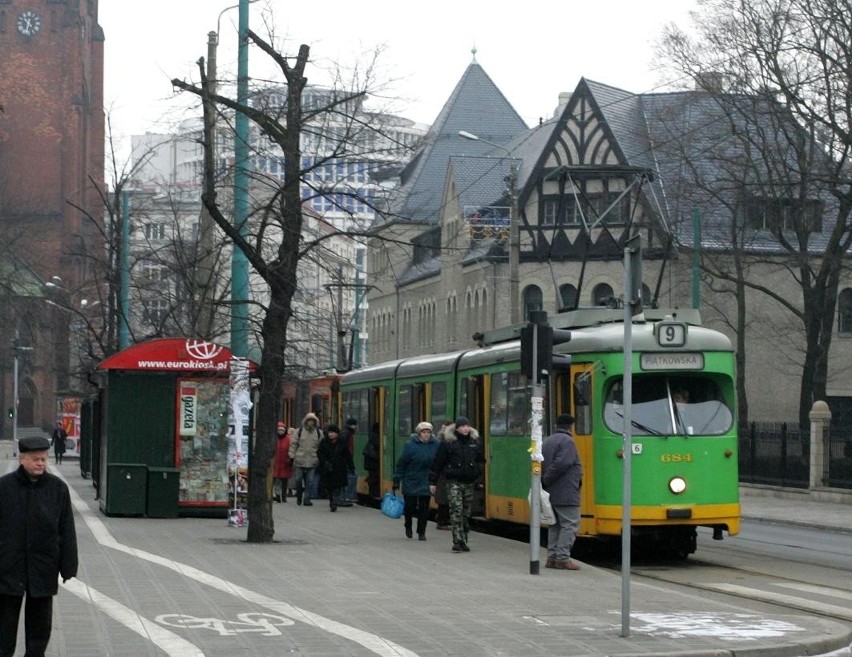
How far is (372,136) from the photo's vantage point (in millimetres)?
20844

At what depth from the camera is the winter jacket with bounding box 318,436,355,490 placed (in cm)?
2958

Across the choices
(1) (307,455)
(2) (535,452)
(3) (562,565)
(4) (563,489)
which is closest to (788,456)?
(1) (307,455)

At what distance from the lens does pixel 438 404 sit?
27547mm

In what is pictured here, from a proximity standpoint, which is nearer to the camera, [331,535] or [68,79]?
[331,535]

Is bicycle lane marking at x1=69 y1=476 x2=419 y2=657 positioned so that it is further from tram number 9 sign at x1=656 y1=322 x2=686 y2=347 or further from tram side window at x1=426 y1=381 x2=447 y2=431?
tram side window at x1=426 y1=381 x2=447 y2=431

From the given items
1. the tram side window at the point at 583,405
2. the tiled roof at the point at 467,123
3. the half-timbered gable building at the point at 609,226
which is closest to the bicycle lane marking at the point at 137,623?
the tram side window at the point at 583,405

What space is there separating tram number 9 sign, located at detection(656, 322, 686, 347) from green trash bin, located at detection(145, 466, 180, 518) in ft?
31.3

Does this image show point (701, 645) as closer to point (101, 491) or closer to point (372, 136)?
point (372, 136)

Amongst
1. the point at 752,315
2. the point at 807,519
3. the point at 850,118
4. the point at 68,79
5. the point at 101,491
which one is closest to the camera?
the point at 101,491

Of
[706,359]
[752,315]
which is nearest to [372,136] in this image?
[706,359]

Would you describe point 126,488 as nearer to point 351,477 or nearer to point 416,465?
point 416,465

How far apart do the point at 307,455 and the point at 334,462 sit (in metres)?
2.74

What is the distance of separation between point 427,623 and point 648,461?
7420 millimetres

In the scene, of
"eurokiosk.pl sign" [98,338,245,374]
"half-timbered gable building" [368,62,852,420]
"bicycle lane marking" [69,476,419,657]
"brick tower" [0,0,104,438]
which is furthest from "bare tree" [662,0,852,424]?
"brick tower" [0,0,104,438]
